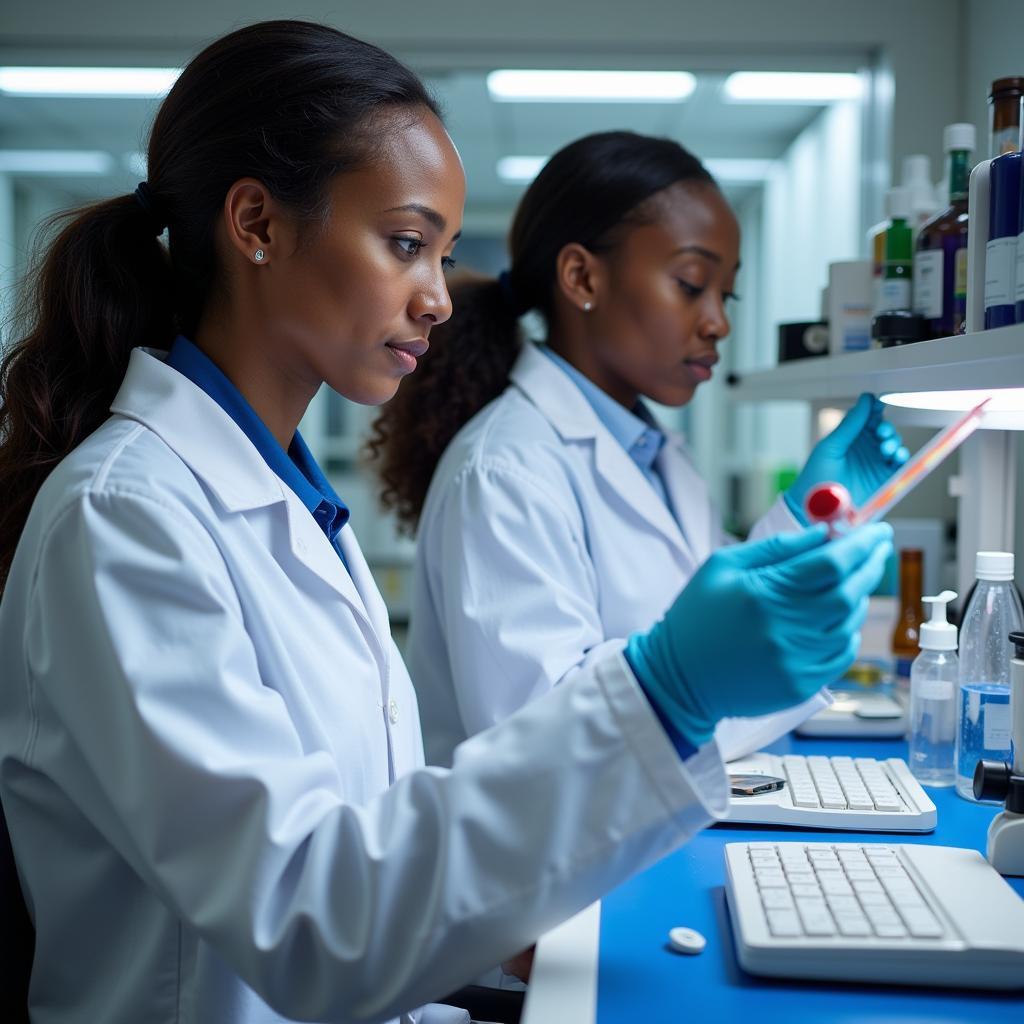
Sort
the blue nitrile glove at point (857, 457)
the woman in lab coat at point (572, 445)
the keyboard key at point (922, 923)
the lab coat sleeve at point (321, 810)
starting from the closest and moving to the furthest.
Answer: the lab coat sleeve at point (321, 810) → the keyboard key at point (922, 923) → the woman in lab coat at point (572, 445) → the blue nitrile glove at point (857, 457)

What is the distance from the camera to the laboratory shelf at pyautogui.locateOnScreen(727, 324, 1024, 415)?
0.91 meters

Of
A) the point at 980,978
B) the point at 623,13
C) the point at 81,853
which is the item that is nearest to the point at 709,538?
the point at 980,978

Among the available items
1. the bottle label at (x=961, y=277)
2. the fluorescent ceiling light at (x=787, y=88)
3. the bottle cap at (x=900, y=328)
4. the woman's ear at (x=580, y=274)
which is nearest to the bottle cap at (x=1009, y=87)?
the bottle label at (x=961, y=277)

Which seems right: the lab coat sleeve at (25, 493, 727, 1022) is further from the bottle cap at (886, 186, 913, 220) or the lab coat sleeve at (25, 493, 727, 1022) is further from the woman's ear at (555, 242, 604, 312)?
the bottle cap at (886, 186, 913, 220)

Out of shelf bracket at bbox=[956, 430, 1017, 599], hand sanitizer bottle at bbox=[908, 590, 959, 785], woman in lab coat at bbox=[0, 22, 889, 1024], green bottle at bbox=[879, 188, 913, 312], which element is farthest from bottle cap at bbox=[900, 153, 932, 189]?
woman in lab coat at bbox=[0, 22, 889, 1024]

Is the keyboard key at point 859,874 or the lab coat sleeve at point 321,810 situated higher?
the lab coat sleeve at point 321,810

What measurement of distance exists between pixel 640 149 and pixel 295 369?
92 cm

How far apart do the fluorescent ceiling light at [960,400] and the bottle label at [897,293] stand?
225 mm

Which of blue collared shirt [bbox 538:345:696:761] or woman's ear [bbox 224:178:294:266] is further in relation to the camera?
blue collared shirt [bbox 538:345:696:761]

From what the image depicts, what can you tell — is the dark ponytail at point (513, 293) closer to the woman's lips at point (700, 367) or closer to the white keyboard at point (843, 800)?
the woman's lips at point (700, 367)

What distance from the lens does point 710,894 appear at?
995mm

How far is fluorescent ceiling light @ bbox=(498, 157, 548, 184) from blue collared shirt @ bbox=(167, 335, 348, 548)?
12.5 feet

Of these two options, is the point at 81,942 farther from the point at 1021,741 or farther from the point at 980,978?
the point at 1021,741

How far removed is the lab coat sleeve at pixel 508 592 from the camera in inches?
52.4
